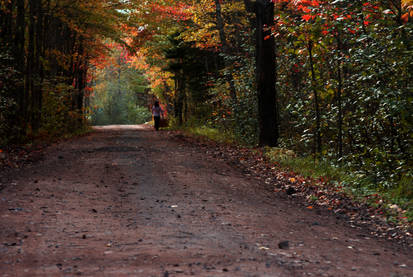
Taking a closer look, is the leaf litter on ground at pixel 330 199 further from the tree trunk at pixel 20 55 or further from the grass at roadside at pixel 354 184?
the tree trunk at pixel 20 55

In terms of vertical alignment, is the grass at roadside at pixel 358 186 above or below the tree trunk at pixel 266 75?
below

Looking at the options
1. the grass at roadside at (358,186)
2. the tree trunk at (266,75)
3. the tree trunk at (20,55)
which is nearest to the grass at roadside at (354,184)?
the grass at roadside at (358,186)

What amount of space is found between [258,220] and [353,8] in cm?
498

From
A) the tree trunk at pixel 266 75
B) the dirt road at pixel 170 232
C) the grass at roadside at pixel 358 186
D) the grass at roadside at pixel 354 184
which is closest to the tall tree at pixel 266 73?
the tree trunk at pixel 266 75

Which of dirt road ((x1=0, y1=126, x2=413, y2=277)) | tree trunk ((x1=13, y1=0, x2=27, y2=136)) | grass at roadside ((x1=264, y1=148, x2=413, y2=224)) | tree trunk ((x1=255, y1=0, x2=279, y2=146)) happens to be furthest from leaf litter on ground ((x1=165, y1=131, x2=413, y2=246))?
tree trunk ((x1=13, y1=0, x2=27, y2=136))

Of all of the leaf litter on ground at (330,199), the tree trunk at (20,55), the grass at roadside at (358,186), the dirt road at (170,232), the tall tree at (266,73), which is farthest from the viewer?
the tree trunk at (20,55)

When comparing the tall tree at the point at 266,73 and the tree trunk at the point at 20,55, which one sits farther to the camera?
the tree trunk at the point at 20,55

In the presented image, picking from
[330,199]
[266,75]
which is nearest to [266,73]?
[266,75]

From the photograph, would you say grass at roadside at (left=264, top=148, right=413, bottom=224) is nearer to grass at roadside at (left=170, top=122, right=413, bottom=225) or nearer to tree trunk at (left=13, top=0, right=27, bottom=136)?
grass at roadside at (left=170, top=122, right=413, bottom=225)

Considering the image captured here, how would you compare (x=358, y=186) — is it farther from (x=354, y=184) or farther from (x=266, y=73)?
(x=266, y=73)

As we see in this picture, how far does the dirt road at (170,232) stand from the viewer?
4180 millimetres

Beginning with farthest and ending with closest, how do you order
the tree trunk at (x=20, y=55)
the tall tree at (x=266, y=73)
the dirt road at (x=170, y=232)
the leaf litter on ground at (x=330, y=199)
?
the tree trunk at (x=20, y=55) → the tall tree at (x=266, y=73) → the leaf litter on ground at (x=330, y=199) → the dirt road at (x=170, y=232)

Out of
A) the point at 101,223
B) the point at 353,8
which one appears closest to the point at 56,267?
the point at 101,223

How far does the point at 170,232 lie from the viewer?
5.37 metres
